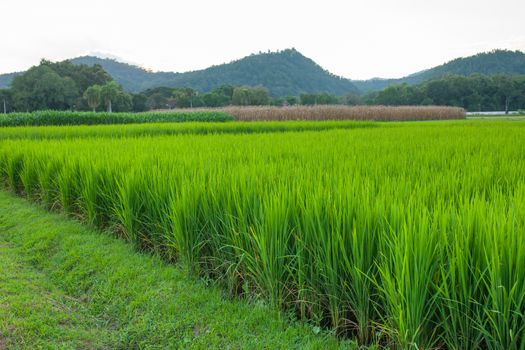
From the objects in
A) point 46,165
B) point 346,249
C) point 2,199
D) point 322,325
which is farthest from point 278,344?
point 2,199

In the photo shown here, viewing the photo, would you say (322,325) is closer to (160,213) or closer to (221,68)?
(160,213)

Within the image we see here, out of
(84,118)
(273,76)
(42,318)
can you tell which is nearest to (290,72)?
(273,76)

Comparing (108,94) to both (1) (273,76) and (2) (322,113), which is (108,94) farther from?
(2) (322,113)

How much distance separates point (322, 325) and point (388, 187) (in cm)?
102

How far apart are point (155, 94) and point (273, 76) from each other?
34.4m

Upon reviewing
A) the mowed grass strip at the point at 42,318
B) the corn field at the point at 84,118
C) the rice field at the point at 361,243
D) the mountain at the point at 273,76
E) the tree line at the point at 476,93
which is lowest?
the mowed grass strip at the point at 42,318

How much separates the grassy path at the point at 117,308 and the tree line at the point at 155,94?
6851cm

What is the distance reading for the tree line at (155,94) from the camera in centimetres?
6431

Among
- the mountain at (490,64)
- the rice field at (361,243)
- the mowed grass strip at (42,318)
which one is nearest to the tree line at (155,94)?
the mountain at (490,64)

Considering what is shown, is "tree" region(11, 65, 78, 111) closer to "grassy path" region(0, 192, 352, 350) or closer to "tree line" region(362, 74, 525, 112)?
"tree line" region(362, 74, 525, 112)

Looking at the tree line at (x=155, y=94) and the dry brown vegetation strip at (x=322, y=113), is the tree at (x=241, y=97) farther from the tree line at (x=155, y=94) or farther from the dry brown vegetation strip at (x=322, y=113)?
the dry brown vegetation strip at (x=322, y=113)

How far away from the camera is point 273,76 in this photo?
104m

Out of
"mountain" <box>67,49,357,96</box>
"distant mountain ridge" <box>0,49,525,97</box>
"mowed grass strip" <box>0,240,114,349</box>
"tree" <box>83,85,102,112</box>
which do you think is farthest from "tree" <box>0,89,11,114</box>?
"mowed grass strip" <box>0,240,114,349</box>

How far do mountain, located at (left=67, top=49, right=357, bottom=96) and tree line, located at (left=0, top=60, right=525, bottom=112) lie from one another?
75.7ft
